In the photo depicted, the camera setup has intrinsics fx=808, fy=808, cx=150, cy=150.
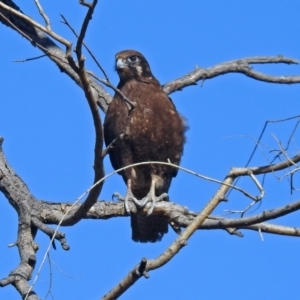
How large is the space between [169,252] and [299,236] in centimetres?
99

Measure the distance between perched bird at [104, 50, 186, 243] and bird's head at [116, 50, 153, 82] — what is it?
17mm

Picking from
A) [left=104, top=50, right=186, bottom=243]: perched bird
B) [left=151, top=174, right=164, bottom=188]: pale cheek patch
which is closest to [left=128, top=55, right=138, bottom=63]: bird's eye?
[left=104, top=50, right=186, bottom=243]: perched bird

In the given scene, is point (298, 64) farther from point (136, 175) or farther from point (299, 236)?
point (299, 236)

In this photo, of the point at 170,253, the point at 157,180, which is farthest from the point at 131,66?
the point at 170,253

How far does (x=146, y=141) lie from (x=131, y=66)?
80cm

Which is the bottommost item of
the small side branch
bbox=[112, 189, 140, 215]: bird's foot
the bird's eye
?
the small side branch

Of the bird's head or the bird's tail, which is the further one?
A: the bird's head

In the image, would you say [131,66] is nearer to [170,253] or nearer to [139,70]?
[139,70]

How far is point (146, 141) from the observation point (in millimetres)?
6148

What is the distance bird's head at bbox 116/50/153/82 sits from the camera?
6.58m

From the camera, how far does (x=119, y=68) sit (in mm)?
6586

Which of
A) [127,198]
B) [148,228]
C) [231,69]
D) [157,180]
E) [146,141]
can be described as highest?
[231,69]

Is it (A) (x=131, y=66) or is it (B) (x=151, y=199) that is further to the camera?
(A) (x=131, y=66)

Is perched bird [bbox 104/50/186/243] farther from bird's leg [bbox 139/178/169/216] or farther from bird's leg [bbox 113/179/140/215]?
bird's leg [bbox 113/179/140/215]
